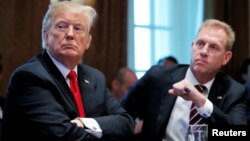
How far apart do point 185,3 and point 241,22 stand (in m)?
0.81

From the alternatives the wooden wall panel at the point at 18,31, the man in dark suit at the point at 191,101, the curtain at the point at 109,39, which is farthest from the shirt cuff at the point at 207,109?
the curtain at the point at 109,39

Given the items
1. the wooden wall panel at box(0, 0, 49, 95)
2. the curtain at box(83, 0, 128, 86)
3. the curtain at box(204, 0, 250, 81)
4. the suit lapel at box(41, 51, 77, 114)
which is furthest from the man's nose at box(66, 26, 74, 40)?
the curtain at box(204, 0, 250, 81)

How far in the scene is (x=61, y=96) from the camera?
6.44ft

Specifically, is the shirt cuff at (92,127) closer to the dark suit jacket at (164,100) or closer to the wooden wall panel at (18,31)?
the dark suit jacket at (164,100)

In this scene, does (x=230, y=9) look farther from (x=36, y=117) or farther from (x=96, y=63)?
(x=36, y=117)

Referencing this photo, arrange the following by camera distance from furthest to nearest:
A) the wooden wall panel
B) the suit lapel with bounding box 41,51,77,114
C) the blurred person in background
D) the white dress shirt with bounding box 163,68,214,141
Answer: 1. the blurred person in background
2. the wooden wall panel
3. the white dress shirt with bounding box 163,68,214,141
4. the suit lapel with bounding box 41,51,77,114

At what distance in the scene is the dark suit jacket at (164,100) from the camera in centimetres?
226

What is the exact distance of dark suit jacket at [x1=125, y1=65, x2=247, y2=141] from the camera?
226cm

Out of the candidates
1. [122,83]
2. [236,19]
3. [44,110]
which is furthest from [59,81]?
[236,19]

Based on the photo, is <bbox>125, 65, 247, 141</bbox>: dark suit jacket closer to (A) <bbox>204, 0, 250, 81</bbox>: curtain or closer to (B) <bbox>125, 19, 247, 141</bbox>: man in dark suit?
(B) <bbox>125, 19, 247, 141</bbox>: man in dark suit

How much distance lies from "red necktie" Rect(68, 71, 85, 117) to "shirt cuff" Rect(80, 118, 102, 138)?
96 millimetres

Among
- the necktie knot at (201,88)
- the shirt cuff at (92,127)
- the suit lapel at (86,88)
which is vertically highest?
the suit lapel at (86,88)

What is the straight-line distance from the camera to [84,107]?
6.81 feet

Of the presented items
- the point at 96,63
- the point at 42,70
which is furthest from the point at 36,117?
the point at 96,63
